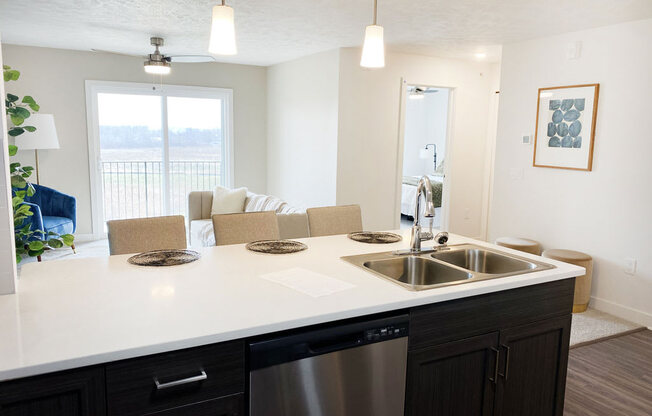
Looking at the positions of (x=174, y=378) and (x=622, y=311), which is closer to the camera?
(x=174, y=378)

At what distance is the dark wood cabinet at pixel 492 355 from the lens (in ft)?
6.01

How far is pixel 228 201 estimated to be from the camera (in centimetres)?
581

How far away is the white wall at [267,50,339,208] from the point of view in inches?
223

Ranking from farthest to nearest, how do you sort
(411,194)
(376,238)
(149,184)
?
(411,194), (149,184), (376,238)

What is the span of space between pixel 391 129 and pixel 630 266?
2939 millimetres

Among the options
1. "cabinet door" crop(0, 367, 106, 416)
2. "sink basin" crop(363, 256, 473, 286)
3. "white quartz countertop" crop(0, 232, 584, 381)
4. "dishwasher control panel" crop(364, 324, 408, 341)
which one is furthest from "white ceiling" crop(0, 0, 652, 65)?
"cabinet door" crop(0, 367, 106, 416)

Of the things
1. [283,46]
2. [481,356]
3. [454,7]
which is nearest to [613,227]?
[454,7]

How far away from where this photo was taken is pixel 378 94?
18.4ft

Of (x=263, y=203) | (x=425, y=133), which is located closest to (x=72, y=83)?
(x=263, y=203)

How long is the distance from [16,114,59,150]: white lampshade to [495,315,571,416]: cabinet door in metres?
5.66

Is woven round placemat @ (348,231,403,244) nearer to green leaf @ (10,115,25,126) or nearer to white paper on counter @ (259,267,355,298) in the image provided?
white paper on counter @ (259,267,355,298)

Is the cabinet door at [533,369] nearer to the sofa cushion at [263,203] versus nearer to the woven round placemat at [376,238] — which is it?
the woven round placemat at [376,238]

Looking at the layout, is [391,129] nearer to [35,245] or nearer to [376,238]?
[376,238]

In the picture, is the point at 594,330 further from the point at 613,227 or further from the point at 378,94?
the point at 378,94
